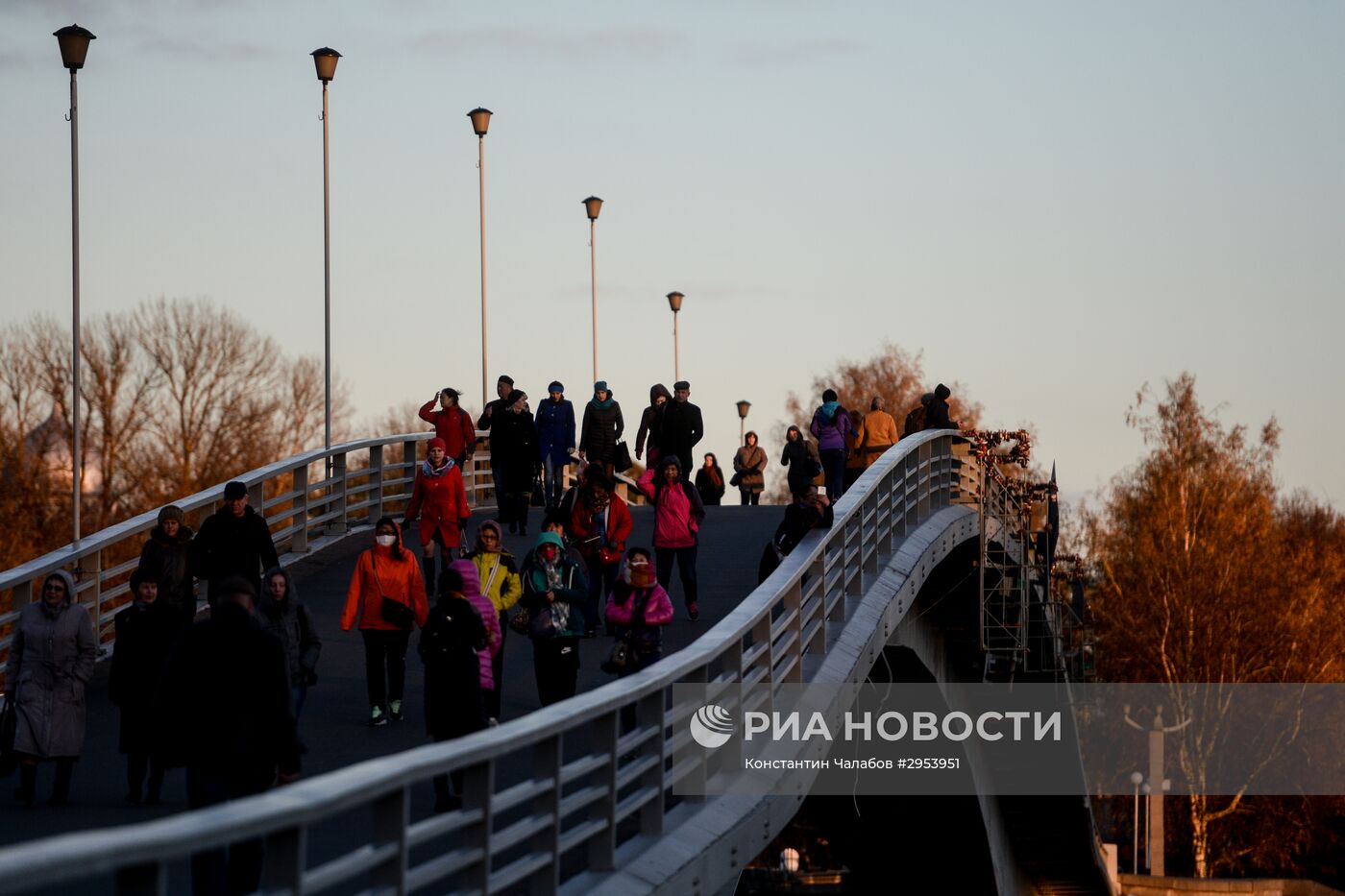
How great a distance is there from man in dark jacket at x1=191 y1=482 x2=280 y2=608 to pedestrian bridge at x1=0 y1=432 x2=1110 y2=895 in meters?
1.23

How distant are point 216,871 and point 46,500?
50162 millimetres

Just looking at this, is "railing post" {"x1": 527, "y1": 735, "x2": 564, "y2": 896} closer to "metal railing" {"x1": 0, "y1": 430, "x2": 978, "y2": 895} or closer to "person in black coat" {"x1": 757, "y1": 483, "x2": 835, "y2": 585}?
"metal railing" {"x1": 0, "y1": 430, "x2": 978, "y2": 895}

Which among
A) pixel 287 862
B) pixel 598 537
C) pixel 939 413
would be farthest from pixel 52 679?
pixel 939 413

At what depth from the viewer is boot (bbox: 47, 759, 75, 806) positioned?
11.2 metres

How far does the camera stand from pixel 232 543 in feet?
48.6

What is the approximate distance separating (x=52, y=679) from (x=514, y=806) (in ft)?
13.8

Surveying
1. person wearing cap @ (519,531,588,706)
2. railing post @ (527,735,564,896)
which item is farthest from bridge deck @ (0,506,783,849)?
railing post @ (527,735,564,896)

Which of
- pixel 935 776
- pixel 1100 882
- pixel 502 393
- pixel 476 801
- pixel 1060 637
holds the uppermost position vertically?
pixel 502 393

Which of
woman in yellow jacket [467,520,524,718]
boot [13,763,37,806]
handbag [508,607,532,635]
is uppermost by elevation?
woman in yellow jacket [467,520,524,718]

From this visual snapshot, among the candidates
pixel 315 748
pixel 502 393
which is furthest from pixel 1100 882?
pixel 315 748

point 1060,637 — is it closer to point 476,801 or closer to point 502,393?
point 502,393

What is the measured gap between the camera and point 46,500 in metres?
55.0

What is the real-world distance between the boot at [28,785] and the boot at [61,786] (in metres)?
0.11

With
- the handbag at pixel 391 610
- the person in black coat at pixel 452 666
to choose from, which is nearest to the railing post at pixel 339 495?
the handbag at pixel 391 610
